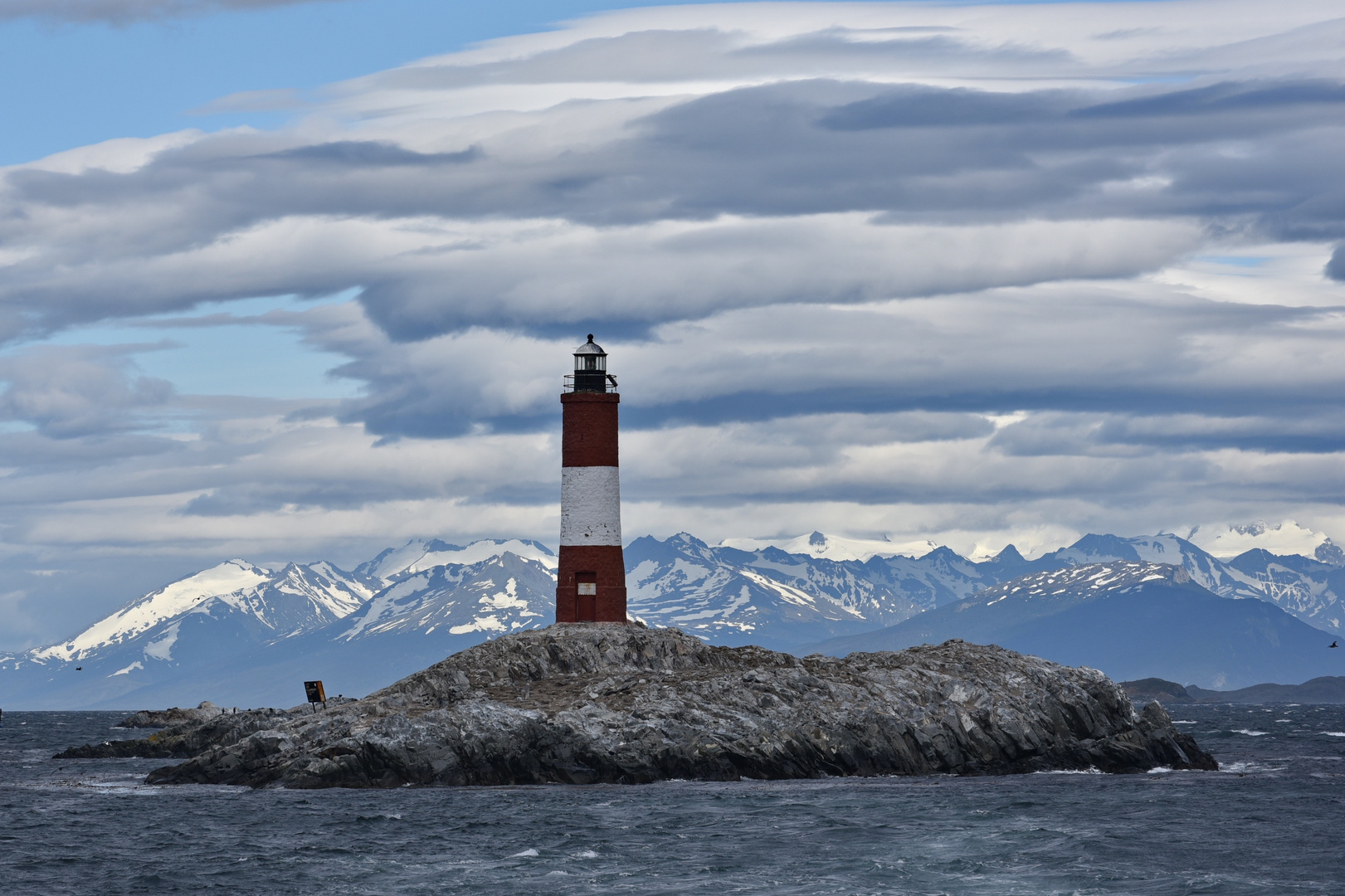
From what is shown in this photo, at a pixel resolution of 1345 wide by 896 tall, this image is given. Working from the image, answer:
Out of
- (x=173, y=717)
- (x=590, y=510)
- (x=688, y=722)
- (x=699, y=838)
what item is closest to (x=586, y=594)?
(x=590, y=510)

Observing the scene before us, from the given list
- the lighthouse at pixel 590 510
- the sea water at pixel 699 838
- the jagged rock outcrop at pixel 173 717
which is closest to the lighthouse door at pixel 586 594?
the lighthouse at pixel 590 510

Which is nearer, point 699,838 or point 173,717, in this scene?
point 699,838

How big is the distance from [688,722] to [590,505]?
51.6ft

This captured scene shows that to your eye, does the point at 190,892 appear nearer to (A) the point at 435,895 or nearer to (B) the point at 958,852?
(A) the point at 435,895

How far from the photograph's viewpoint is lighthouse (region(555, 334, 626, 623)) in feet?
278

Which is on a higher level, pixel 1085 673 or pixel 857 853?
pixel 1085 673

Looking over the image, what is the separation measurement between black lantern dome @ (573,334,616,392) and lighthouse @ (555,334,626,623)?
441 millimetres

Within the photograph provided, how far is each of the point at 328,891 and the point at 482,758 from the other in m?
23.4

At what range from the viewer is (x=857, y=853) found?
53.2 meters

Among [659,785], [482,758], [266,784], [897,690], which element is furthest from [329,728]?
[897,690]

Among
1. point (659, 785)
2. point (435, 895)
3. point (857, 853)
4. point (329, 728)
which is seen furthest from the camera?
point (329, 728)

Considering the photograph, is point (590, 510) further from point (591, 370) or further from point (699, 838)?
point (699, 838)

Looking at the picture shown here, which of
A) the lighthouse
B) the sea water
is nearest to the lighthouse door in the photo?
the lighthouse

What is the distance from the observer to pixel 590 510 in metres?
84.7
